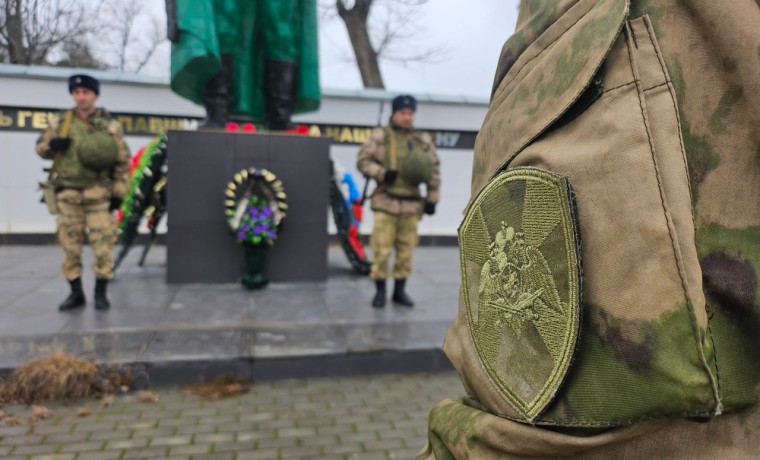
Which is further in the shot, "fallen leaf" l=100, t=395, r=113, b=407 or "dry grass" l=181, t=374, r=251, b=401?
"dry grass" l=181, t=374, r=251, b=401

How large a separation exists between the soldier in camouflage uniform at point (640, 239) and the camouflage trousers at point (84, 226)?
15.4 feet

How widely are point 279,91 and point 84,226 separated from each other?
2.60 meters

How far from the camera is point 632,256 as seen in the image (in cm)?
61

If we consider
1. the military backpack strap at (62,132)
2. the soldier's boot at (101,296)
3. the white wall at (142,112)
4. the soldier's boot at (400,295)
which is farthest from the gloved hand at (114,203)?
the white wall at (142,112)

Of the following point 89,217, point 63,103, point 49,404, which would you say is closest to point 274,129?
point 89,217

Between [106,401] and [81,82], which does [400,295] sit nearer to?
[106,401]

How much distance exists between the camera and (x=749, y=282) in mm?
637

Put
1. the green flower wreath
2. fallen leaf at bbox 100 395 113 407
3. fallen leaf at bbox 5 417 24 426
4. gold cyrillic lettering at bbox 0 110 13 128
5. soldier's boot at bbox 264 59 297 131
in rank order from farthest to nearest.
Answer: gold cyrillic lettering at bbox 0 110 13 128 < soldier's boot at bbox 264 59 297 131 < the green flower wreath < fallen leaf at bbox 100 395 113 407 < fallen leaf at bbox 5 417 24 426

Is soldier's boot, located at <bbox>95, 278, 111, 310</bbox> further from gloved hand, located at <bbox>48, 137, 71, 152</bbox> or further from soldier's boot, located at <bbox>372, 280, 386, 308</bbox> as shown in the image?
soldier's boot, located at <bbox>372, 280, 386, 308</bbox>

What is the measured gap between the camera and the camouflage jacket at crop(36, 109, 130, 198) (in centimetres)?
456

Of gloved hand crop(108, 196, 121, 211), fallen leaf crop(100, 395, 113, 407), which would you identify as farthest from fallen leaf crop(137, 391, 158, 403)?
gloved hand crop(108, 196, 121, 211)

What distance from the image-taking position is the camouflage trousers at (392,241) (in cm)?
508

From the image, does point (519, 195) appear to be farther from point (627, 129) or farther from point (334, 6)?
point (334, 6)

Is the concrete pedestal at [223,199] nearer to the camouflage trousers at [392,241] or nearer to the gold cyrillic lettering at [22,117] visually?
the camouflage trousers at [392,241]
